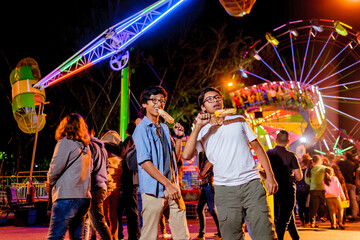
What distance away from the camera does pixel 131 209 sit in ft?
20.5

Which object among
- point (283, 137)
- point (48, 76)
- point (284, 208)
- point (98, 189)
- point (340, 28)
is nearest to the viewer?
point (98, 189)

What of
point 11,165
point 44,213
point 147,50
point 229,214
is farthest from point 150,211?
point 11,165

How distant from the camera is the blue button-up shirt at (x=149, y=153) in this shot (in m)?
3.59

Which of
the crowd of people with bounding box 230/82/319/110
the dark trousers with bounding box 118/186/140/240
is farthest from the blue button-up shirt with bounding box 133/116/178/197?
the crowd of people with bounding box 230/82/319/110

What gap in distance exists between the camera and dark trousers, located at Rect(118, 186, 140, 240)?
604 cm

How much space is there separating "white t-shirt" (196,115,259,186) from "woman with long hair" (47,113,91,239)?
1417 millimetres

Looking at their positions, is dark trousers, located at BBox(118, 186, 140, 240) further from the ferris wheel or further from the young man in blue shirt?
the ferris wheel

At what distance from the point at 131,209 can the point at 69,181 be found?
7.48ft

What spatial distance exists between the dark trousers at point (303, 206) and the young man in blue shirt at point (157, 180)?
801 centimetres

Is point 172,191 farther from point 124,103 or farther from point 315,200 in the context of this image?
point 124,103

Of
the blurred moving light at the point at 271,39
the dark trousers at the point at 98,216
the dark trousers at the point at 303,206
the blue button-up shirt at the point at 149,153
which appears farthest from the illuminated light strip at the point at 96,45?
the blue button-up shirt at the point at 149,153

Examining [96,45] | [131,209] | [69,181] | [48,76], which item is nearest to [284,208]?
[131,209]

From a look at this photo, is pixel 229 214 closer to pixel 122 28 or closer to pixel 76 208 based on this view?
pixel 76 208

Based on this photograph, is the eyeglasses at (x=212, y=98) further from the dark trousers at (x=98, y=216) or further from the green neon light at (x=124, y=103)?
the green neon light at (x=124, y=103)
